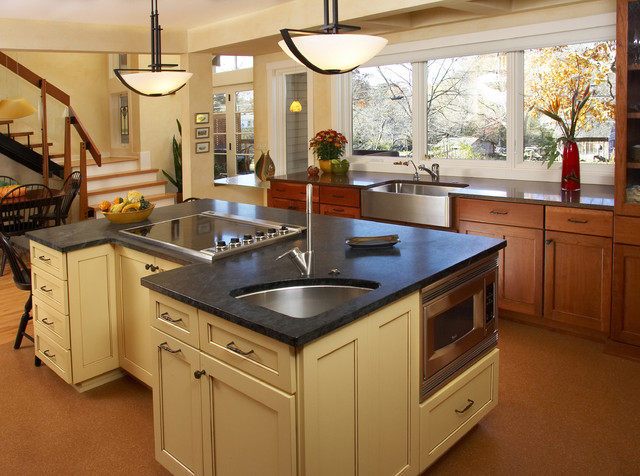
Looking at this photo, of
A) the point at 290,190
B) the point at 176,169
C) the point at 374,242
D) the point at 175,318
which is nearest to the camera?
the point at 175,318

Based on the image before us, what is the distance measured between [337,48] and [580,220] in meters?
2.29

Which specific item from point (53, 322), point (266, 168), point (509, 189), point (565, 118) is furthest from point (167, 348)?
point (266, 168)

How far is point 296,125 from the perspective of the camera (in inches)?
267

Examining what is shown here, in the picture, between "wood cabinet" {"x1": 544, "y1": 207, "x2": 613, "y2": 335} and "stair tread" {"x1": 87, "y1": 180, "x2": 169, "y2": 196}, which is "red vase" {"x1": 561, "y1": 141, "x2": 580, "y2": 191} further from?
"stair tread" {"x1": 87, "y1": 180, "x2": 169, "y2": 196}

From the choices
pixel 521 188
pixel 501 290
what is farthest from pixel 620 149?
pixel 501 290

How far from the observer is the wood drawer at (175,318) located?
216cm

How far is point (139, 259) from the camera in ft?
9.89

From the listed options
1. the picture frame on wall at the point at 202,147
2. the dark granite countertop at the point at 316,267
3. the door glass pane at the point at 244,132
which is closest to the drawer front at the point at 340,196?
the dark granite countertop at the point at 316,267

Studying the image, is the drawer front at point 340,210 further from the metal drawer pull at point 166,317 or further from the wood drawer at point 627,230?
the metal drawer pull at point 166,317

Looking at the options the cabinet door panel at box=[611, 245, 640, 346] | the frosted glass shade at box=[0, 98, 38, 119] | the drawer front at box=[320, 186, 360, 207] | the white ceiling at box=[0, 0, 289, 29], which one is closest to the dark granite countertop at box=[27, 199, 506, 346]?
the cabinet door panel at box=[611, 245, 640, 346]

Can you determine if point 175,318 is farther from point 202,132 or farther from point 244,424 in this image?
point 202,132

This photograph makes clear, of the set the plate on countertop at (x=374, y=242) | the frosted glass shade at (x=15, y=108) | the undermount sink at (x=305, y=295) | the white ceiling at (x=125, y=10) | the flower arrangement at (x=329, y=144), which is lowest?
the undermount sink at (x=305, y=295)

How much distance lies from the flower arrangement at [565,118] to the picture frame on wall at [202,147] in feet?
11.4

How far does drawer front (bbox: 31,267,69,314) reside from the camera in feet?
10.2
